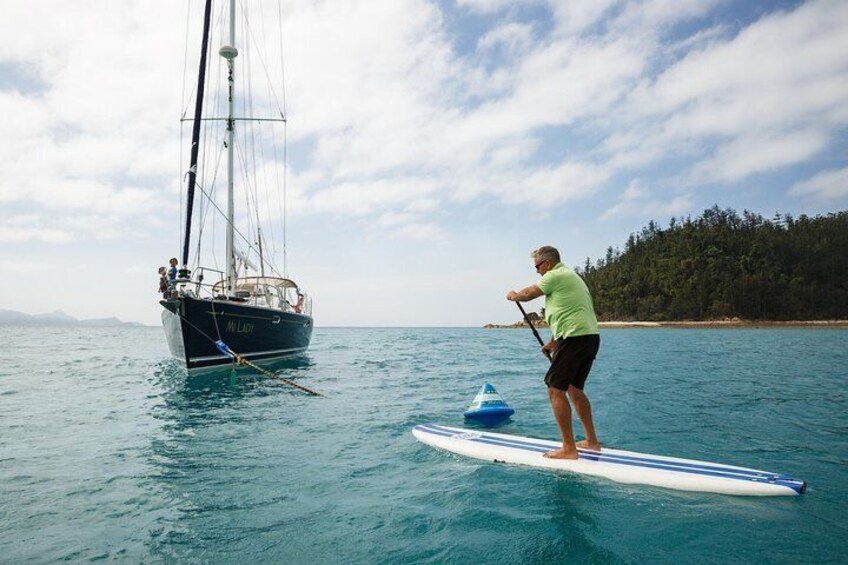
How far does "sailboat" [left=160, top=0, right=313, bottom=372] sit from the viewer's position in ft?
54.2

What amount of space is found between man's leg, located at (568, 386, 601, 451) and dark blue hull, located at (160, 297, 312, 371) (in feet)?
47.2

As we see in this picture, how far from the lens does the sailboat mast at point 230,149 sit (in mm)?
21438

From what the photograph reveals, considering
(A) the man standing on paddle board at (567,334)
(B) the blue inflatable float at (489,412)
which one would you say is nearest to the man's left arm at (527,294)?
(A) the man standing on paddle board at (567,334)

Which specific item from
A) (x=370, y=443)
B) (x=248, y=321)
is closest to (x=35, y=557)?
(x=370, y=443)

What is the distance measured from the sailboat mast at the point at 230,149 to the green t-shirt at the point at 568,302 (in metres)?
18.1

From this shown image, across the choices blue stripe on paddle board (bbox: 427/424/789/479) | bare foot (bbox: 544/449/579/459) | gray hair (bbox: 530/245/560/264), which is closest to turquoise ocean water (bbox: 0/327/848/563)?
bare foot (bbox: 544/449/579/459)

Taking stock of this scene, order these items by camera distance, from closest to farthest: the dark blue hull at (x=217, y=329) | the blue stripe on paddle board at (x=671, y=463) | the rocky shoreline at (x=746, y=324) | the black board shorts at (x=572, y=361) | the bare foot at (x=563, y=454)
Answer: the blue stripe on paddle board at (x=671, y=463) < the black board shorts at (x=572, y=361) < the bare foot at (x=563, y=454) < the dark blue hull at (x=217, y=329) < the rocky shoreline at (x=746, y=324)

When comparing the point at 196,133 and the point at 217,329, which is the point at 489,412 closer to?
the point at 217,329

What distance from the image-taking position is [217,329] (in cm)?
1719

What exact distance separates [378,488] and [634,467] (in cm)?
296

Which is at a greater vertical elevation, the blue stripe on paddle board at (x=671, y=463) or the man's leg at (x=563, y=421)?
the man's leg at (x=563, y=421)

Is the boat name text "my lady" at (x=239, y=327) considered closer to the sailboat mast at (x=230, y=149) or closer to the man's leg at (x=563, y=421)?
the sailboat mast at (x=230, y=149)

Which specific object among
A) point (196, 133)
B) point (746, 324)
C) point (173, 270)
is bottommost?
point (746, 324)

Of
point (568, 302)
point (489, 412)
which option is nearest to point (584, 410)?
point (568, 302)
